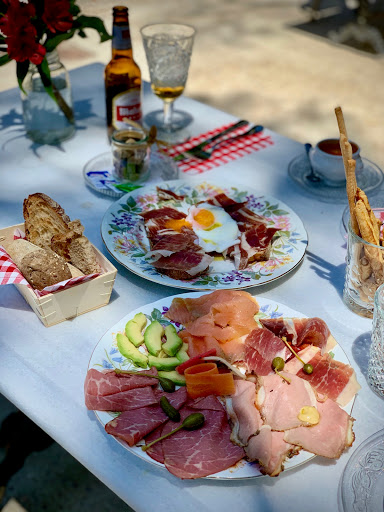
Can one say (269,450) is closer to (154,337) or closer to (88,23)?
(154,337)

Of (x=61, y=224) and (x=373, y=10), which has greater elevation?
(x=61, y=224)

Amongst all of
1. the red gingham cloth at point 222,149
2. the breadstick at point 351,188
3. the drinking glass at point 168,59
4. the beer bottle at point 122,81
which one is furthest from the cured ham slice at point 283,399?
the drinking glass at point 168,59

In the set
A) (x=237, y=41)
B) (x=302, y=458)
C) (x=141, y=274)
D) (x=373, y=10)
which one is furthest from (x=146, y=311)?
(x=373, y=10)

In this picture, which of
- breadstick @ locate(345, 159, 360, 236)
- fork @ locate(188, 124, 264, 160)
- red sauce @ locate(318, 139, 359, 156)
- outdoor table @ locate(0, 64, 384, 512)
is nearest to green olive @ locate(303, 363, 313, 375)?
outdoor table @ locate(0, 64, 384, 512)

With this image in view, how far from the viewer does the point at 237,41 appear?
5.69 m

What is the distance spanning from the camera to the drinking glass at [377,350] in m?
1.12

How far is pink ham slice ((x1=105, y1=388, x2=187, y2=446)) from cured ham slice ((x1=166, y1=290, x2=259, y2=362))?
132 millimetres

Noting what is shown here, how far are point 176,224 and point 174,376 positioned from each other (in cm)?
51

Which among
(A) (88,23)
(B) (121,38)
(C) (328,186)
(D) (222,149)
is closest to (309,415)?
(C) (328,186)

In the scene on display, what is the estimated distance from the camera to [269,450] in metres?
0.99

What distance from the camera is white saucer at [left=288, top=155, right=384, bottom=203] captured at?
70.1 inches

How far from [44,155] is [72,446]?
1143mm

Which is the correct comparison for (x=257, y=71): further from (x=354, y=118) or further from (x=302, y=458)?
(x=302, y=458)

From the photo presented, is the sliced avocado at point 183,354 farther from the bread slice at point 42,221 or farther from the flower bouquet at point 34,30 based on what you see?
the flower bouquet at point 34,30
